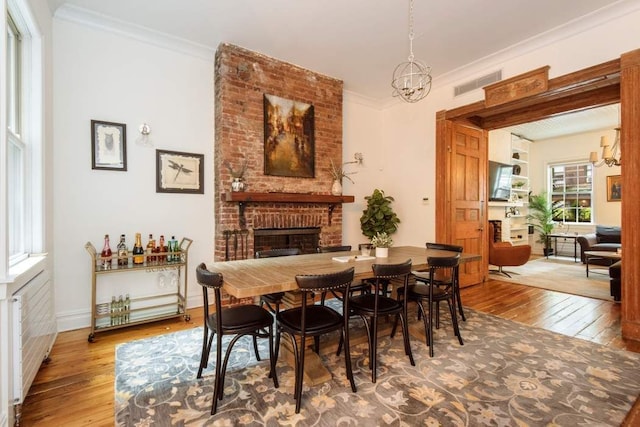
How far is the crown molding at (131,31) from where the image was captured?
3.14 meters

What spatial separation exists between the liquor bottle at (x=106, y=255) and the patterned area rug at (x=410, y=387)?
34.4 inches

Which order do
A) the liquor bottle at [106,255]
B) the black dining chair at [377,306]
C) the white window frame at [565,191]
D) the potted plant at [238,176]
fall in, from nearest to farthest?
the black dining chair at [377,306]
the liquor bottle at [106,255]
the potted plant at [238,176]
the white window frame at [565,191]

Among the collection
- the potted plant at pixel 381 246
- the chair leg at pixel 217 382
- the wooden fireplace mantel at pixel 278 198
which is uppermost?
the wooden fireplace mantel at pixel 278 198

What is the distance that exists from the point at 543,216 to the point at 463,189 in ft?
17.4

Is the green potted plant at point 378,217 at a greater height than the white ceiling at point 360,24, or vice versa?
the white ceiling at point 360,24

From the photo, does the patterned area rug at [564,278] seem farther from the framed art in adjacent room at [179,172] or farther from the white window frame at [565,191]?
the framed art in adjacent room at [179,172]

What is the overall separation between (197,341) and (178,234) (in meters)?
1.46

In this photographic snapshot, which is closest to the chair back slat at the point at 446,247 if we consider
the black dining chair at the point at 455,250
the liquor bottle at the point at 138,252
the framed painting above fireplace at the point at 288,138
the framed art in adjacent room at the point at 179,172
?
the black dining chair at the point at 455,250

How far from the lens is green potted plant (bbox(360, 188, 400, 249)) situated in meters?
5.24

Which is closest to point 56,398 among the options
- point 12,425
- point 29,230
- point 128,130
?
point 12,425

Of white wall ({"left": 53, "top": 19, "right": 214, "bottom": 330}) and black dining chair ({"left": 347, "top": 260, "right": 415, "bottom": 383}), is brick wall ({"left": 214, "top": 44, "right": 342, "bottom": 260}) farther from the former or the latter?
black dining chair ({"left": 347, "top": 260, "right": 415, "bottom": 383})

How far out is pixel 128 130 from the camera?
3479 mm

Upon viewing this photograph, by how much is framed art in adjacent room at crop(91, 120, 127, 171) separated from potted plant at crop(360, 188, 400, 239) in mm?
3690

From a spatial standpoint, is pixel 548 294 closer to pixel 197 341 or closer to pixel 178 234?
pixel 197 341
